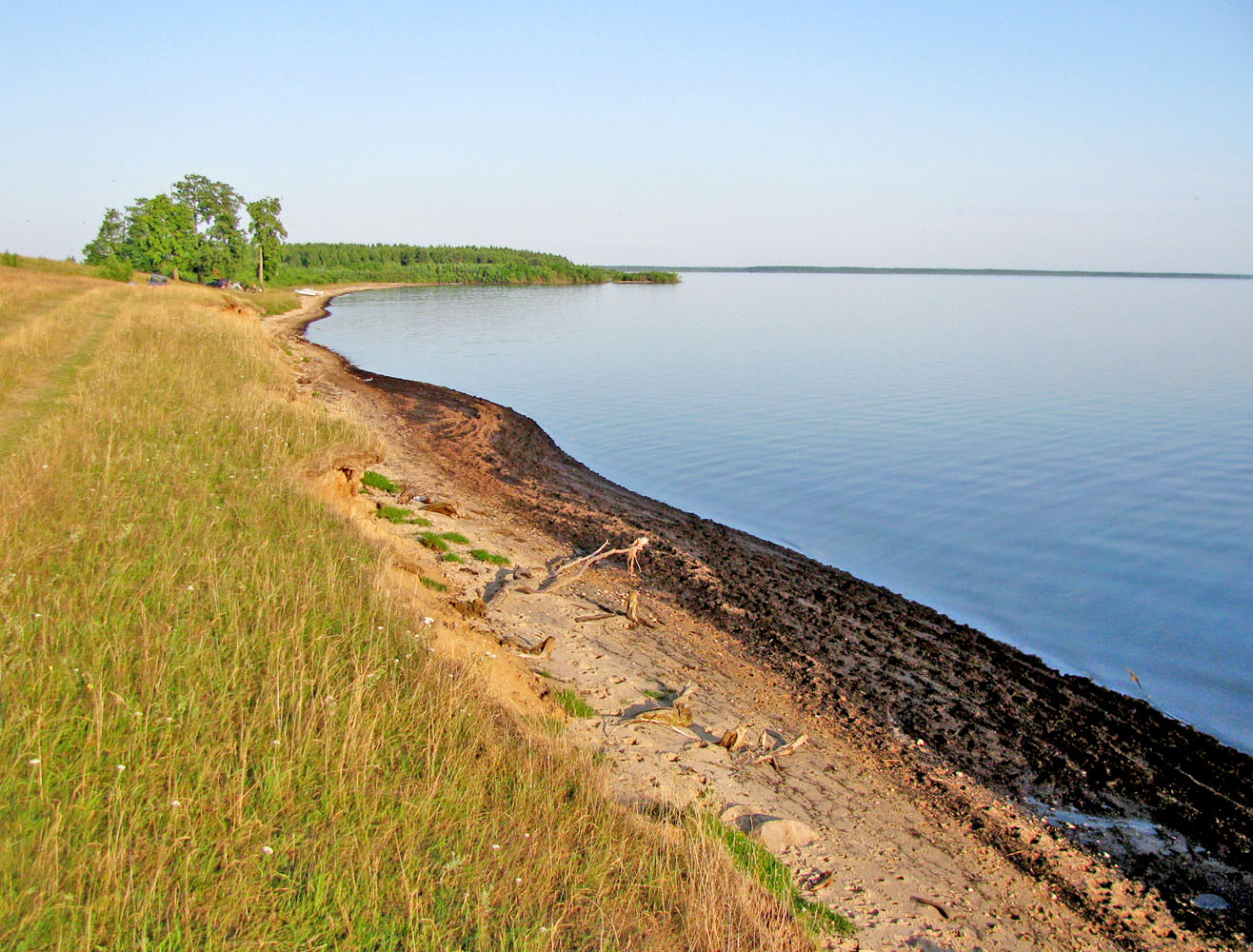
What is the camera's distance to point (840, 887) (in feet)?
17.1

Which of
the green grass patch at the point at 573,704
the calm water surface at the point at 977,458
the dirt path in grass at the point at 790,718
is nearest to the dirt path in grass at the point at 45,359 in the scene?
the dirt path in grass at the point at 790,718

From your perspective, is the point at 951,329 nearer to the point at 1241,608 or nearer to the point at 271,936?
the point at 1241,608

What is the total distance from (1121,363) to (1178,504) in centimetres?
2526

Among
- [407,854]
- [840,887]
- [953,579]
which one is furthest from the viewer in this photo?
[953,579]

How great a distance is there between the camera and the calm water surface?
38.3ft

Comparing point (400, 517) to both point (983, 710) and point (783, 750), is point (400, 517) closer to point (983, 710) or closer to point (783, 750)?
point (783, 750)

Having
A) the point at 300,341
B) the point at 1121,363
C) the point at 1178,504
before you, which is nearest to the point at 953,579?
the point at 1178,504

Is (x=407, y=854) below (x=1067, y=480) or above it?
above

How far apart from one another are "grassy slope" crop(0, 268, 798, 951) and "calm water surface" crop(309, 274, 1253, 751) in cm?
779

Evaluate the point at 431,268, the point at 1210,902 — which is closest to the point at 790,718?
the point at 1210,902

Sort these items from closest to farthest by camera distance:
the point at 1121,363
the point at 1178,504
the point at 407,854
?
the point at 407,854 < the point at 1178,504 < the point at 1121,363

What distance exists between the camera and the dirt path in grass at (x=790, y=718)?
17.6 ft

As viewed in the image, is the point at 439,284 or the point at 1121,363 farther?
the point at 439,284

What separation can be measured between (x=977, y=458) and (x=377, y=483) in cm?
1463
